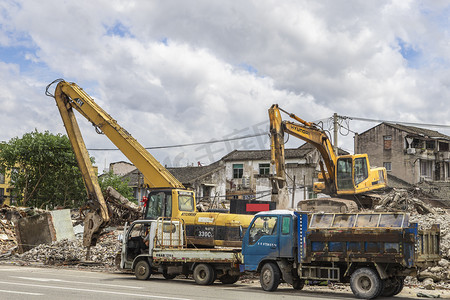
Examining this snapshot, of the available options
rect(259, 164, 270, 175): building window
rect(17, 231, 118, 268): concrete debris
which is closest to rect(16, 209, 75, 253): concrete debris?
rect(17, 231, 118, 268): concrete debris

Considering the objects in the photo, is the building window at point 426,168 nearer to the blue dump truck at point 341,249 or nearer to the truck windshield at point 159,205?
the truck windshield at point 159,205

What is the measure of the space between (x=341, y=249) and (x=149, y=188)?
Result: 9914 millimetres

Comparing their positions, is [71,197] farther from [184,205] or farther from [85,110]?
[184,205]

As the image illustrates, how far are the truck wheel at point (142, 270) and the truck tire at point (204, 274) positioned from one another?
2.01 meters

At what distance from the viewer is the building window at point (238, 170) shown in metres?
64.2

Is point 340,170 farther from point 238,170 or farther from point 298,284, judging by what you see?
point 238,170

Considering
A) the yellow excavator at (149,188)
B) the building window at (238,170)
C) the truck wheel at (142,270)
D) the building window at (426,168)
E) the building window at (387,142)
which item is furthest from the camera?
the building window at (387,142)

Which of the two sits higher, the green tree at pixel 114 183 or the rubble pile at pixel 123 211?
the green tree at pixel 114 183

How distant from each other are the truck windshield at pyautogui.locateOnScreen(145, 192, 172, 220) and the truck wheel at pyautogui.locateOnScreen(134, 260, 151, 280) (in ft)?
7.41

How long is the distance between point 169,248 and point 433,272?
28.1 ft

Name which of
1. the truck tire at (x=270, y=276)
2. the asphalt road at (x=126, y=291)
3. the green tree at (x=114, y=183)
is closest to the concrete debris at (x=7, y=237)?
the green tree at (x=114, y=183)

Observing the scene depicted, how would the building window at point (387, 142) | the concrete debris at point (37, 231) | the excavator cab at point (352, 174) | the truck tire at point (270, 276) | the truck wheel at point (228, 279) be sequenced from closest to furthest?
the truck tire at point (270, 276) → the truck wheel at point (228, 279) → the concrete debris at point (37, 231) → the excavator cab at point (352, 174) → the building window at point (387, 142)

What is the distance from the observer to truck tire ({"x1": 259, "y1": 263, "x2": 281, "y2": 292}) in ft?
51.9

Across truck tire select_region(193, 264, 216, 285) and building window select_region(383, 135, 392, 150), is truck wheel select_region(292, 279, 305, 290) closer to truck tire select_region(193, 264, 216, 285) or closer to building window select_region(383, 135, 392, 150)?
truck tire select_region(193, 264, 216, 285)
